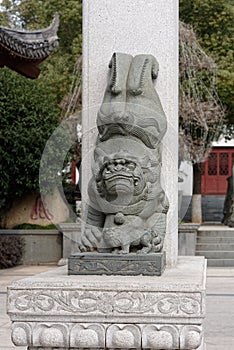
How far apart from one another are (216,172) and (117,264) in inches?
902

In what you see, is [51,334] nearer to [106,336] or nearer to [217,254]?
[106,336]

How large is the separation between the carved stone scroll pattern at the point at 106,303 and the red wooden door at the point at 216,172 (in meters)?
23.0

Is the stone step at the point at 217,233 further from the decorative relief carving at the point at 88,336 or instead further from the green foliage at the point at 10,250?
the decorative relief carving at the point at 88,336

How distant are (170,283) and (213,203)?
21717 mm

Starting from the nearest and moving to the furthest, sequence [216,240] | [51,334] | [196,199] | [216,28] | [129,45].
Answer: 1. [51,334]
2. [129,45]
3. [216,240]
4. [216,28]
5. [196,199]

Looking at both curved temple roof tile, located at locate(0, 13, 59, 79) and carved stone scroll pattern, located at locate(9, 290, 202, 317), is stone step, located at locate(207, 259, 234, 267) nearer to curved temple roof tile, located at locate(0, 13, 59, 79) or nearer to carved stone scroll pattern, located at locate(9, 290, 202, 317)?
curved temple roof tile, located at locate(0, 13, 59, 79)

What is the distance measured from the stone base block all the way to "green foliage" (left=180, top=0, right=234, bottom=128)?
14319mm

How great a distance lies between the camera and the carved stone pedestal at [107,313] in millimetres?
3943

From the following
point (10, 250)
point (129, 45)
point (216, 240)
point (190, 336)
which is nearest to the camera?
point (190, 336)

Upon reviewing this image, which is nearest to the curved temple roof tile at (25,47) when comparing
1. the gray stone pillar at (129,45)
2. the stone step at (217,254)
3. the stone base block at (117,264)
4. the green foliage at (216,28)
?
the stone step at (217,254)

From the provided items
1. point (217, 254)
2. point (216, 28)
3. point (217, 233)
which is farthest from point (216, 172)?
point (217, 254)

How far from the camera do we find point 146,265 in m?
4.33

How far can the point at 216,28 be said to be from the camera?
1888 centimetres

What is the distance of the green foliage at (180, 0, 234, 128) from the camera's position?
18422 millimetres
